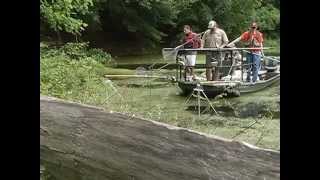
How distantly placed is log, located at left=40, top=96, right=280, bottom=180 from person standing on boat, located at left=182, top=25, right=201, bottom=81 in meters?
1.72

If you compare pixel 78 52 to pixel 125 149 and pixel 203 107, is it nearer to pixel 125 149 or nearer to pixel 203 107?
pixel 203 107

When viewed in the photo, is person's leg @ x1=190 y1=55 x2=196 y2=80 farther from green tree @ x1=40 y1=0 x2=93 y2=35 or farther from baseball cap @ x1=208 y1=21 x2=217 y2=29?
green tree @ x1=40 y1=0 x2=93 y2=35

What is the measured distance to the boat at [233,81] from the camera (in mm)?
5410

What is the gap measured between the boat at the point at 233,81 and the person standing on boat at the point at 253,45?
7 centimetres

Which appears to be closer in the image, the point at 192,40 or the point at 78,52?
the point at 192,40

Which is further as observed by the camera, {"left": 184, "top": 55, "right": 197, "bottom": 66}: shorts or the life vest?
{"left": 184, "top": 55, "right": 197, "bottom": 66}: shorts

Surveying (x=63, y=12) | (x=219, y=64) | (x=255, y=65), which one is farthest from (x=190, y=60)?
(x=63, y=12)

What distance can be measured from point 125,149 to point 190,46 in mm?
2005

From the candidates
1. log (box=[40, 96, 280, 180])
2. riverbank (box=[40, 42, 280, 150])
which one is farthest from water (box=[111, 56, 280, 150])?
log (box=[40, 96, 280, 180])

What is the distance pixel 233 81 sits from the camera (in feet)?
18.5

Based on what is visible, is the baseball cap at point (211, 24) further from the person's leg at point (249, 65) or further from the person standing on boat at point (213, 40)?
the person's leg at point (249, 65)

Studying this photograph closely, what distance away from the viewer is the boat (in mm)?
5410

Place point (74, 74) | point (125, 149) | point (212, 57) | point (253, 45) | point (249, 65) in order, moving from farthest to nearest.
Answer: point (249, 65), point (253, 45), point (212, 57), point (74, 74), point (125, 149)
